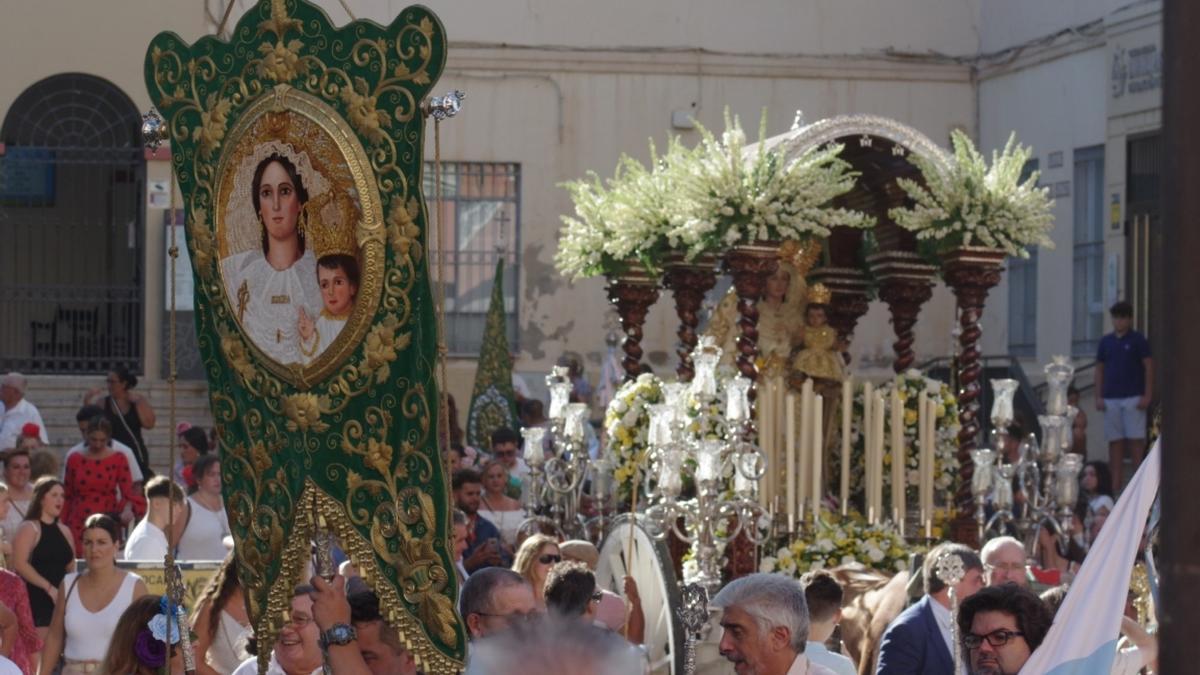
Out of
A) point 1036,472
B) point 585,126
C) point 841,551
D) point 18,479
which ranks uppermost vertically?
point 585,126

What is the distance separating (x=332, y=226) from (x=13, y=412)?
11.6 m

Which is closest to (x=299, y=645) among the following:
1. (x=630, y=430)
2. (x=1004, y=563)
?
(x=1004, y=563)

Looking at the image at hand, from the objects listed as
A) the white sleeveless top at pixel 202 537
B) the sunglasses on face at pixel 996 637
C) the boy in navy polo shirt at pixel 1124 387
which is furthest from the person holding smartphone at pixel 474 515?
the boy in navy polo shirt at pixel 1124 387

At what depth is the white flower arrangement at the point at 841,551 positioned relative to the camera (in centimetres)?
1147

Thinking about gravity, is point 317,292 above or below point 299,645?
above

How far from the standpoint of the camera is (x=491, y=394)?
17141 millimetres

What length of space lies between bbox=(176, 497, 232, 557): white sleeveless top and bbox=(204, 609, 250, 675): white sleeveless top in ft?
10.8

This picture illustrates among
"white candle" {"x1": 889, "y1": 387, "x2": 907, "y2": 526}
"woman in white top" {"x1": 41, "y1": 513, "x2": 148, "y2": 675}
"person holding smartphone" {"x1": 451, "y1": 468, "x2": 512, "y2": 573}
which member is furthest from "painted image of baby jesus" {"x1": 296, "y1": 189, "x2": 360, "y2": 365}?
"white candle" {"x1": 889, "y1": 387, "x2": 907, "y2": 526}

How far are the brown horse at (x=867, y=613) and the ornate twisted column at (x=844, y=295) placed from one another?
335cm

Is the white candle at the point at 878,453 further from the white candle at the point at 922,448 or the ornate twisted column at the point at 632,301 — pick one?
the ornate twisted column at the point at 632,301

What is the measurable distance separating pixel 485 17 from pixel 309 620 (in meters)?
17.3

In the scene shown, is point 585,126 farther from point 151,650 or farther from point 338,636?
point 338,636

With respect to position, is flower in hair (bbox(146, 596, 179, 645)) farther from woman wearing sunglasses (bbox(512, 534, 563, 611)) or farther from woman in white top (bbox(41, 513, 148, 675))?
woman wearing sunglasses (bbox(512, 534, 563, 611))

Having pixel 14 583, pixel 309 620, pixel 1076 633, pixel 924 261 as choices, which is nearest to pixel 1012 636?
pixel 1076 633
